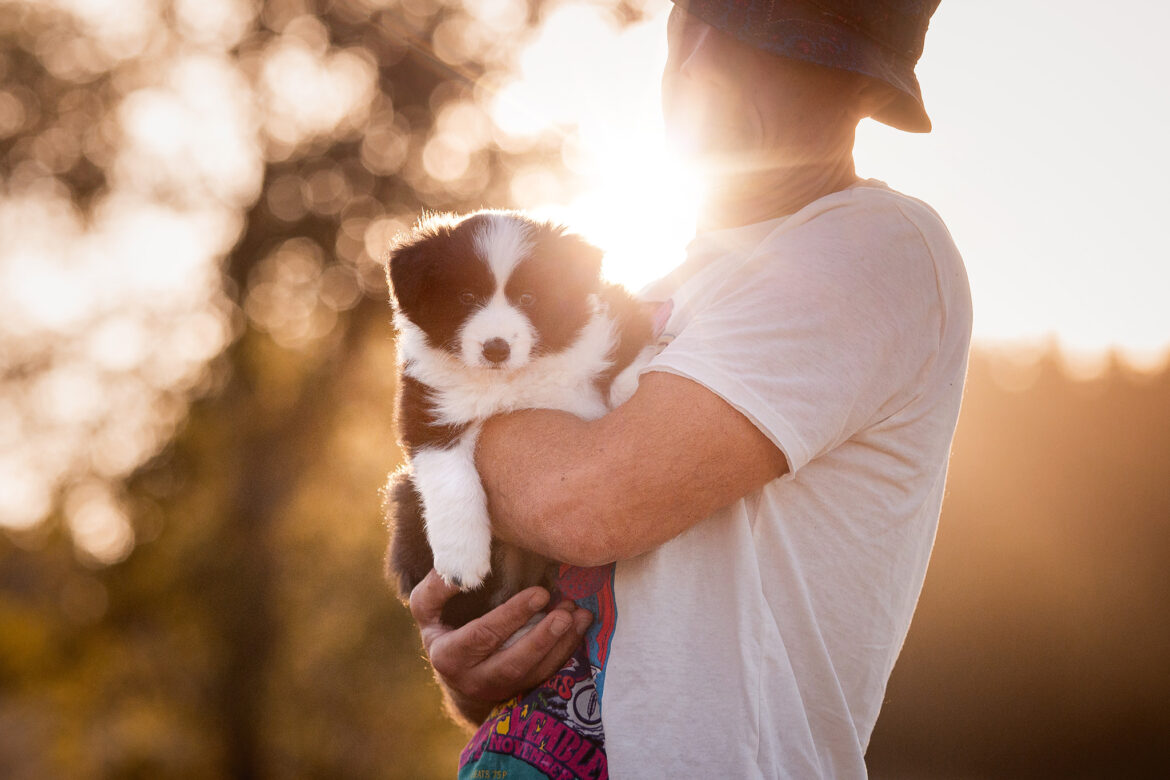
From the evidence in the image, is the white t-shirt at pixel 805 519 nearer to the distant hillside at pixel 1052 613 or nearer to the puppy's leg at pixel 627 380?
the puppy's leg at pixel 627 380

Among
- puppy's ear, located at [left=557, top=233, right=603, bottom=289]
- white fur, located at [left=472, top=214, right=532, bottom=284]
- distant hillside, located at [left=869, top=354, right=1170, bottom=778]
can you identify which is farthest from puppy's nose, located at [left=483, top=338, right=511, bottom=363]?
distant hillside, located at [left=869, top=354, right=1170, bottom=778]

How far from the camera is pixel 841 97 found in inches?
80.4

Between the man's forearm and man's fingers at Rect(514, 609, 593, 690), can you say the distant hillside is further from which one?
the man's forearm

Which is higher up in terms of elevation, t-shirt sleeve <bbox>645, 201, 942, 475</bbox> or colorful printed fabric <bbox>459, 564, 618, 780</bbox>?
t-shirt sleeve <bbox>645, 201, 942, 475</bbox>

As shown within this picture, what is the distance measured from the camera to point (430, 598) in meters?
2.35

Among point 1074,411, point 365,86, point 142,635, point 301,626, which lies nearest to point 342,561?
point 301,626

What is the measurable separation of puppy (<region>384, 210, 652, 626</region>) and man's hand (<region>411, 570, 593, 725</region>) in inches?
4.5

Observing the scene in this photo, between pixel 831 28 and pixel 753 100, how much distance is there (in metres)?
0.24

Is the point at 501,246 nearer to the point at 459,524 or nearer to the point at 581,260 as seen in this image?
the point at 581,260

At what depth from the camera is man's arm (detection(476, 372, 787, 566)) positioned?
1669mm

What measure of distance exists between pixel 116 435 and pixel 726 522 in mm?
10922

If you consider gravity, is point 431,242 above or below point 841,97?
below

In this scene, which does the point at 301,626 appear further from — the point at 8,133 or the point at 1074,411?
the point at 1074,411

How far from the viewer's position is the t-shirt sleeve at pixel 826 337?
1.65m
